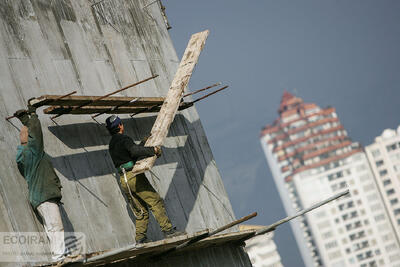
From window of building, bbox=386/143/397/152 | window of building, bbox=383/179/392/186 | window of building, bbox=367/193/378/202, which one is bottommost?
window of building, bbox=367/193/378/202

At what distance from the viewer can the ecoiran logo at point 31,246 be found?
10008 mm

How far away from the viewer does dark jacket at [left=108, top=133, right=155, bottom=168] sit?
11884 millimetres

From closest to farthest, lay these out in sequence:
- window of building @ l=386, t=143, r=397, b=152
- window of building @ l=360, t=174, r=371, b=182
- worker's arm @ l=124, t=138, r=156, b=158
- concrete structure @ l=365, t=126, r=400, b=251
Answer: worker's arm @ l=124, t=138, r=156, b=158, window of building @ l=386, t=143, r=397, b=152, concrete structure @ l=365, t=126, r=400, b=251, window of building @ l=360, t=174, r=371, b=182

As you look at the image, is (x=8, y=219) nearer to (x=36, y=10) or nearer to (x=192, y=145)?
(x=36, y=10)

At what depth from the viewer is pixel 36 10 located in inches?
503

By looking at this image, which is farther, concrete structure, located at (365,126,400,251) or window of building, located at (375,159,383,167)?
window of building, located at (375,159,383,167)

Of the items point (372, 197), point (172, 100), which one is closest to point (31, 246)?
point (172, 100)

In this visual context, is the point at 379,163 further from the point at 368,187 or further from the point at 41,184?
the point at 41,184

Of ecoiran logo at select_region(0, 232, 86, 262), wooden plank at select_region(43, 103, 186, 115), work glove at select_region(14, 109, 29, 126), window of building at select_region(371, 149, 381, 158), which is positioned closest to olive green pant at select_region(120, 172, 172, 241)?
wooden plank at select_region(43, 103, 186, 115)

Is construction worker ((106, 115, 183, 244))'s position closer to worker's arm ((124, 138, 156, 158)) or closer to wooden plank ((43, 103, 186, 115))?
worker's arm ((124, 138, 156, 158))

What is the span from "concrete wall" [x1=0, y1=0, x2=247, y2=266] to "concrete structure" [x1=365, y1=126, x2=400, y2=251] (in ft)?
552

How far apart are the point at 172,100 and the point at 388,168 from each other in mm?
176479

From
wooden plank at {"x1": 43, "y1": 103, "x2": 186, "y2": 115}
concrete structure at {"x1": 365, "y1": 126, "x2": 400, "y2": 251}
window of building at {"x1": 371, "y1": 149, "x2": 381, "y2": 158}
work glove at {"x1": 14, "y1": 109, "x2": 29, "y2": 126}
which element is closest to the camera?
work glove at {"x1": 14, "y1": 109, "x2": 29, "y2": 126}

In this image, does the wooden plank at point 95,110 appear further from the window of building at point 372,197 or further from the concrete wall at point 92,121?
the window of building at point 372,197
